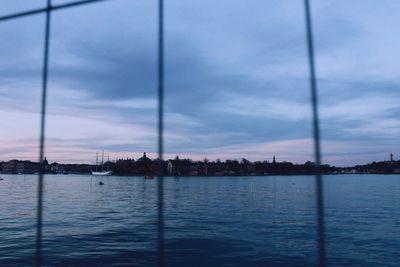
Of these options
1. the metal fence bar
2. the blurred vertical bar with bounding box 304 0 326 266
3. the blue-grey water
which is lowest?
the blue-grey water

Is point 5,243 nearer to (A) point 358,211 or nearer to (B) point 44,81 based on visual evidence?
(B) point 44,81

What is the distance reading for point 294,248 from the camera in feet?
115

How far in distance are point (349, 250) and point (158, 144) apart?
1420 inches

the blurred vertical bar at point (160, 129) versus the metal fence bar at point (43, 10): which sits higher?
the metal fence bar at point (43, 10)

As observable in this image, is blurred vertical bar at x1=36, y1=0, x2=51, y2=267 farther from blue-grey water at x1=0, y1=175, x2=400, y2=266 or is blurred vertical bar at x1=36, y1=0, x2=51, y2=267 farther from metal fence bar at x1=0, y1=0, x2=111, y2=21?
blue-grey water at x1=0, y1=175, x2=400, y2=266

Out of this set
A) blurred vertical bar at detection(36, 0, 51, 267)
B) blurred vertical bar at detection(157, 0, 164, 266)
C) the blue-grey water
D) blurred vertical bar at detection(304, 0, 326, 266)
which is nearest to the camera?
blurred vertical bar at detection(304, 0, 326, 266)

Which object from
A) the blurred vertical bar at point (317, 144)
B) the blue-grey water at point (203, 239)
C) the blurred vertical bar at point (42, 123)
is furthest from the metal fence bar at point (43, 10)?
the blue-grey water at point (203, 239)

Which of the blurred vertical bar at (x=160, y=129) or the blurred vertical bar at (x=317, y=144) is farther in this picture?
the blurred vertical bar at (x=160, y=129)

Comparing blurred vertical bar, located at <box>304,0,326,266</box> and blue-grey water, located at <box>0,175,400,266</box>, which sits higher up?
blurred vertical bar, located at <box>304,0,326,266</box>

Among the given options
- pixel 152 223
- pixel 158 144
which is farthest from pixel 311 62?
pixel 152 223

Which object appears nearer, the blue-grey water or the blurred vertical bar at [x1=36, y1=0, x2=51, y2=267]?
the blurred vertical bar at [x1=36, y1=0, x2=51, y2=267]

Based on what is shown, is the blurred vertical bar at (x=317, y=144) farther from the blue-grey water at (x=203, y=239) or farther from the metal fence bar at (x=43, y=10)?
the blue-grey water at (x=203, y=239)

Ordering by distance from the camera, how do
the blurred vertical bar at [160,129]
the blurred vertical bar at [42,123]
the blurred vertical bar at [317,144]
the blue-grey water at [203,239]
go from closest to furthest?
the blurred vertical bar at [317,144], the blurred vertical bar at [160,129], the blurred vertical bar at [42,123], the blue-grey water at [203,239]

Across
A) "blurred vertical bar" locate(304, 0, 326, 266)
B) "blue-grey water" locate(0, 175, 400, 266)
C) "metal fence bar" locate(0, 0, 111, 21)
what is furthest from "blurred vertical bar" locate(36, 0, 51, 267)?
"blue-grey water" locate(0, 175, 400, 266)
